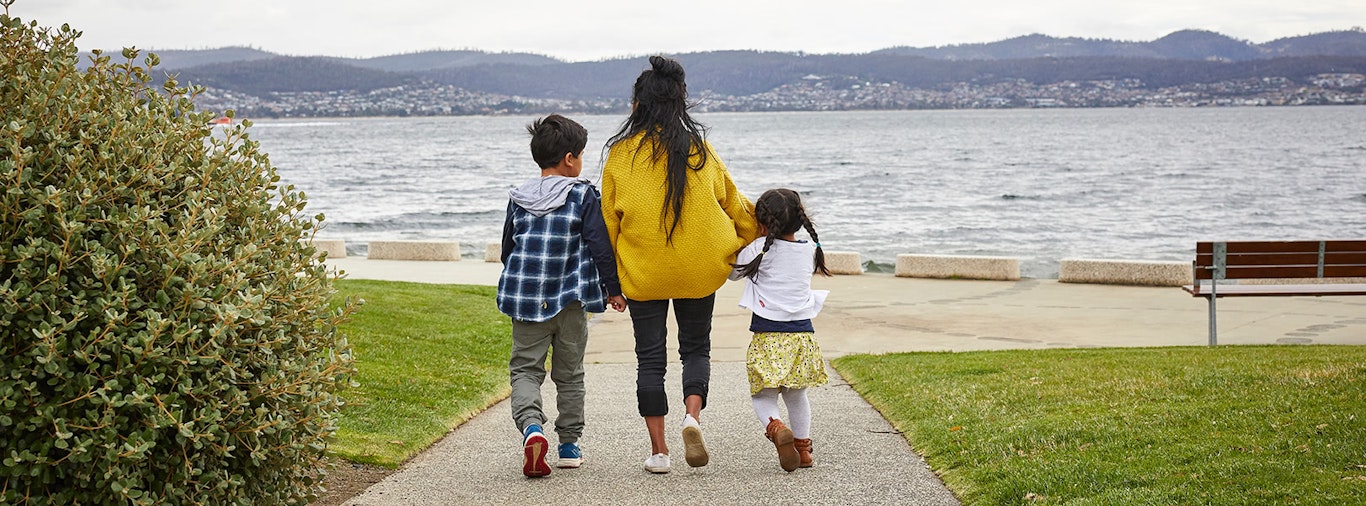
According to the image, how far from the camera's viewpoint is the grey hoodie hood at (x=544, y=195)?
17.2ft

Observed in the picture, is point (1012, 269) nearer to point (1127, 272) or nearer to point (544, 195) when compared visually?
point (1127, 272)

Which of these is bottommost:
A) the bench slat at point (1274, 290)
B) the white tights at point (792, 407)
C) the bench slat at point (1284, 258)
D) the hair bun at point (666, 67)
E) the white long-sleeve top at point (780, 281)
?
the bench slat at point (1274, 290)

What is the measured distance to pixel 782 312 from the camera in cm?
546

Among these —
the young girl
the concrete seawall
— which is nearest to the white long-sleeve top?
the young girl

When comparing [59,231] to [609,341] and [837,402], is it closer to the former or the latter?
[837,402]

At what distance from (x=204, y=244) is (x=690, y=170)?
7.11 ft

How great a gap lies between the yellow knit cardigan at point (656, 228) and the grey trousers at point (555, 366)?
0.36 meters

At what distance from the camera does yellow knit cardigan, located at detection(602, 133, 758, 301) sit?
16.9ft

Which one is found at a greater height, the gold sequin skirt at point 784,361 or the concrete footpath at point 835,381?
the gold sequin skirt at point 784,361

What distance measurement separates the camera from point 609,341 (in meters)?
10.8

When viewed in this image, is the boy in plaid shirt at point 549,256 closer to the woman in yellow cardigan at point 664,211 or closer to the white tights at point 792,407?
the woman in yellow cardigan at point 664,211

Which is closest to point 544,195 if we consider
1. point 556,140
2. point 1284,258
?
point 556,140

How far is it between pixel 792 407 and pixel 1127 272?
1137 centimetres

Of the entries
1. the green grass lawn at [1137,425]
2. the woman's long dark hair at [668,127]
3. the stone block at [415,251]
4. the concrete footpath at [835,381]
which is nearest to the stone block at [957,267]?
the concrete footpath at [835,381]
